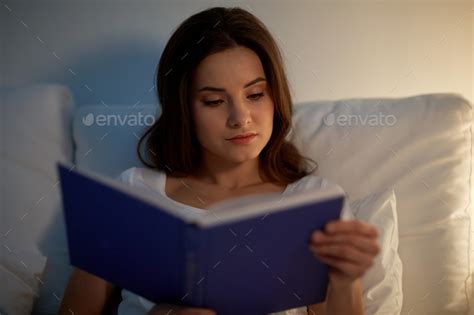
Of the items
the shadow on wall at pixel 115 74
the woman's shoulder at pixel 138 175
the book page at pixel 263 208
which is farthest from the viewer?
the shadow on wall at pixel 115 74

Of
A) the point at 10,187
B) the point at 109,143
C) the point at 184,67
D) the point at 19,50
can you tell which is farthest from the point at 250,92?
the point at 19,50

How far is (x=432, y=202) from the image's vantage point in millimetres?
1048

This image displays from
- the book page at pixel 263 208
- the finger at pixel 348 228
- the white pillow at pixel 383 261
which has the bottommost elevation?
the white pillow at pixel 383 261

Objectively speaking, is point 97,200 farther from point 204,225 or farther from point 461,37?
point 461,37

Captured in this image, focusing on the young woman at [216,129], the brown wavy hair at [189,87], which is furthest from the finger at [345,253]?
the brown wavy hair at [189,87]

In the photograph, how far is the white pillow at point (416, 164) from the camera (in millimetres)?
1027

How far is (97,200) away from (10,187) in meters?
0.59

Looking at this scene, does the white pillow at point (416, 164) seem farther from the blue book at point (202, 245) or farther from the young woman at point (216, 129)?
the blue book at point (202, 245)

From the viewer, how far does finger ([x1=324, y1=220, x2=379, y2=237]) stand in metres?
0.62

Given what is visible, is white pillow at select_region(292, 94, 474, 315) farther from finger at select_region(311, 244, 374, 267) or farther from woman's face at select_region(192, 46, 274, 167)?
finger at select_region(311, 244, 374, 267)

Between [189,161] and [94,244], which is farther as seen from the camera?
[189,161]

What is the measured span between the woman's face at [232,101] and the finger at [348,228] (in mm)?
325

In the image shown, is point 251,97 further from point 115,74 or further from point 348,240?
point 115,74

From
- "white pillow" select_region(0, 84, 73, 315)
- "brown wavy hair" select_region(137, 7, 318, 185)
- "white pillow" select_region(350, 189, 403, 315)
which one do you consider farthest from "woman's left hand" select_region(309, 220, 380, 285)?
"white pillow" select_region(0, 84, 73, 315)
